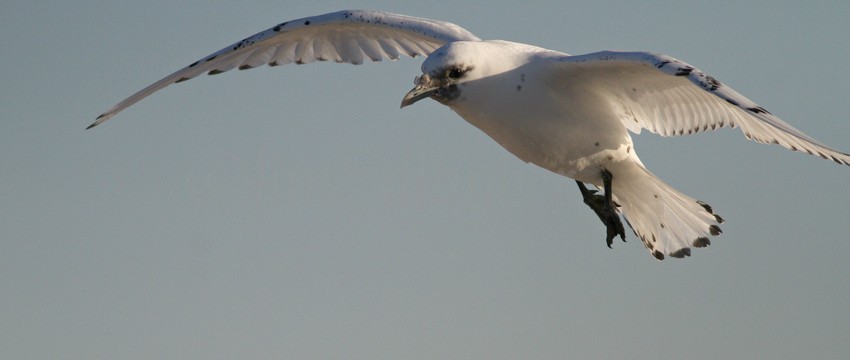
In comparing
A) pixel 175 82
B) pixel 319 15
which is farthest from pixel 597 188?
pixel 175 82

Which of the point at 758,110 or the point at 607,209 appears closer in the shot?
the point at 758,110

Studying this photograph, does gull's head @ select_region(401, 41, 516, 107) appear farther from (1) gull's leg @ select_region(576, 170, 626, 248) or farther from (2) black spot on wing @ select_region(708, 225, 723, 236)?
(2) black spot on wing @ select_region(708, 225, 723, 236)

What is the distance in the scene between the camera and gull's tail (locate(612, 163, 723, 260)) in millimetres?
9734

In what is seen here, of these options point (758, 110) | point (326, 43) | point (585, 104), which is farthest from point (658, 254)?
point (326, 43)

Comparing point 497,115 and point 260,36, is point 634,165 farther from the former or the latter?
point 260,36

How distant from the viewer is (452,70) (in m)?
8.36

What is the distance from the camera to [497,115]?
855cm

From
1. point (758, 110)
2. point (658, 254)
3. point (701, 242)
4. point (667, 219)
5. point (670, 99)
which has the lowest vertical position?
point (658, 254)

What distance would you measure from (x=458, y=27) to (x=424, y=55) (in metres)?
0.89

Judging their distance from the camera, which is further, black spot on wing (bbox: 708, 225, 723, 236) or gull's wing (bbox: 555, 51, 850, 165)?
black spot on wing (bbox: 708, 225, 723, 236)

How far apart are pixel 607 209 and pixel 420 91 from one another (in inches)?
74.8

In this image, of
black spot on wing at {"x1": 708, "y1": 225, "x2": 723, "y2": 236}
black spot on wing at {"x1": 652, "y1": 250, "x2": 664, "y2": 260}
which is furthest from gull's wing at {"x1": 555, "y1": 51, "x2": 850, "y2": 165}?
black spot on wing at {"x1": 652, "y1": 250, "x2": 664, "y2": 260}

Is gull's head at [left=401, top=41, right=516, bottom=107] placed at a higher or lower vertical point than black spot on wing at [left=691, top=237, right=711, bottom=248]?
higher

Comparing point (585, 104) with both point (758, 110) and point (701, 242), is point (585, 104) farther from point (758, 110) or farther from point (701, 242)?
point (701, 242)
